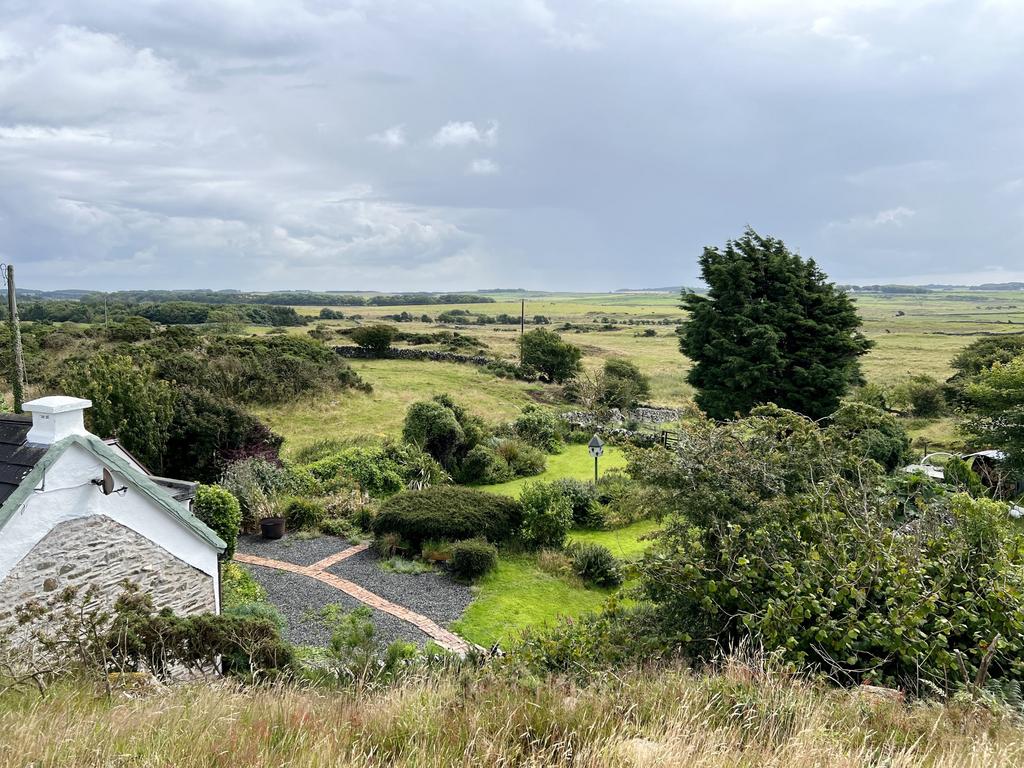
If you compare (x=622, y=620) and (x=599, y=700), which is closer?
(x=599, y=700)

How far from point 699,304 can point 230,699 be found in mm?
24314

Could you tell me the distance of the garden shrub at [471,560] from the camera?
13.5 metres

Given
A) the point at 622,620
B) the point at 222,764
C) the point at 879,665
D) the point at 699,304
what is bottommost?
the point at 622,620

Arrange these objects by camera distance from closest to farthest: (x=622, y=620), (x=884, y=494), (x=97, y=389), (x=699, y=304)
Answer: (x=622, y=620) → (x=884, y=494) → (x=97, y=389) → (x=699, y=304)

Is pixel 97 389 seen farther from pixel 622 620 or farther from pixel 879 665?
pixel 879 665

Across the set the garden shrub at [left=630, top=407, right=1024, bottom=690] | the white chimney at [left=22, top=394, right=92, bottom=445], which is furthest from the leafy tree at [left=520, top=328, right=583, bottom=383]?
the white chimney at [left=22, top=394, right=92, bottom=445]

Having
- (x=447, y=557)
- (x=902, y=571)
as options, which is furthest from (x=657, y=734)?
(x=447, y=557)

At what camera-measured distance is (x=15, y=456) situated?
24.1ft

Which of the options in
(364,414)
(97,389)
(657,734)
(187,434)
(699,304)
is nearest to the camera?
(657,734)

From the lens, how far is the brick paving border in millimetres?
10883

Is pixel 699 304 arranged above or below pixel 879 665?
above

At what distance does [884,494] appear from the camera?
30.6 ft

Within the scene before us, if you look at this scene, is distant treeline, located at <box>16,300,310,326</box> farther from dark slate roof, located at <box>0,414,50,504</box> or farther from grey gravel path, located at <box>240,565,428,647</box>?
dark slate roof, located at <box>0,414,50,504</box>

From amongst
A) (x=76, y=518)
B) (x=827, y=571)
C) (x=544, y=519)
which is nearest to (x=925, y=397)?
(x=544, y=519)
